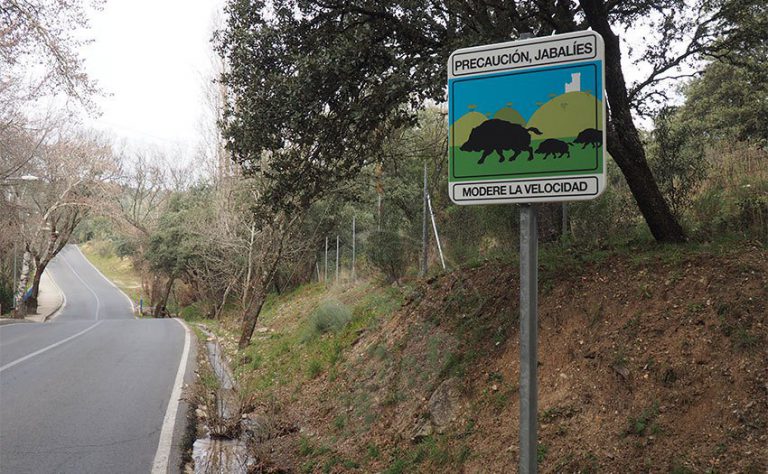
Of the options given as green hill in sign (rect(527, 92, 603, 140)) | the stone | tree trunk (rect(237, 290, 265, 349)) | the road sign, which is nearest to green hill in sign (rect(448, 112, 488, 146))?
the road sign

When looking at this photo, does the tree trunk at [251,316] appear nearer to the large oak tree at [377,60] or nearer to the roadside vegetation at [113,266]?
the large oak tree at [377,60]

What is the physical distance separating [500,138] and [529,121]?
13 cm

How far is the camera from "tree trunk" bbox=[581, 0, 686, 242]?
275 inches

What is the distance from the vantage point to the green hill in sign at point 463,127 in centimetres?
253

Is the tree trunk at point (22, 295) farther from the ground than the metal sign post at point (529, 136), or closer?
closer

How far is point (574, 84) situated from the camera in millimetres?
2387

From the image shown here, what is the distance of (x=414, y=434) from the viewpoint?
20.1 ft

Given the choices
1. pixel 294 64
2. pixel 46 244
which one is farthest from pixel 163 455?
pixel 46 244

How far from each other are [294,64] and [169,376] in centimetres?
693

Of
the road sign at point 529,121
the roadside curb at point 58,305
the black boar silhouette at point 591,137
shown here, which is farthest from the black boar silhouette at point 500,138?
the roadside curb at point 58,305

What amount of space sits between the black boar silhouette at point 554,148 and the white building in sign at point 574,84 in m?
0.21

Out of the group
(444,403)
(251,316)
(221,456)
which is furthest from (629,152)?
(251,316)

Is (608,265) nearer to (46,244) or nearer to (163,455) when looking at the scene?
(163,455)

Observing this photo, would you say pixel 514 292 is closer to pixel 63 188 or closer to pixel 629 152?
pixel 629 152
